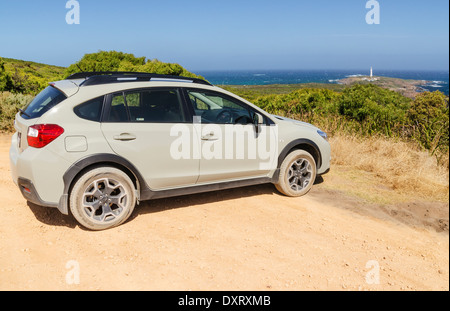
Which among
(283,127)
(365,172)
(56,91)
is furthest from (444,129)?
(56,91)

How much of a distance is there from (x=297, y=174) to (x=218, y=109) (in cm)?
161

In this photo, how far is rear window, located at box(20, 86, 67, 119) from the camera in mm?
4207

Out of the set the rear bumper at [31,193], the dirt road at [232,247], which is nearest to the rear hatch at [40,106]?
the rear bumper at [31,193]

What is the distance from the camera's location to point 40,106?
4.32 meters

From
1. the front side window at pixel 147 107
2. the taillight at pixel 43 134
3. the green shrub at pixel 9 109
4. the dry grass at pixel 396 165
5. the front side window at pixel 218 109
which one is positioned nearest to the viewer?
the taillight at pixel 43 134

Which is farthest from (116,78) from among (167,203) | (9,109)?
(9,109)

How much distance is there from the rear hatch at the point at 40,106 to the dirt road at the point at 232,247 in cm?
114

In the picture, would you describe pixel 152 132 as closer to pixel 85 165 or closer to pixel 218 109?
pixel 85 165

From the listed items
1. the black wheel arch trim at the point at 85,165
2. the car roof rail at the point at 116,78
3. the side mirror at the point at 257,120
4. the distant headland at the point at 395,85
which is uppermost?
the distant headland at the point at 395,85

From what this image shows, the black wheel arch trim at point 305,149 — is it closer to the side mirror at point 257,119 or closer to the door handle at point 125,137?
the side mirror at point 257,119

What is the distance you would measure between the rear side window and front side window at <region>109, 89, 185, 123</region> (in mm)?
135

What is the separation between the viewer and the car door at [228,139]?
4953 millimetres
